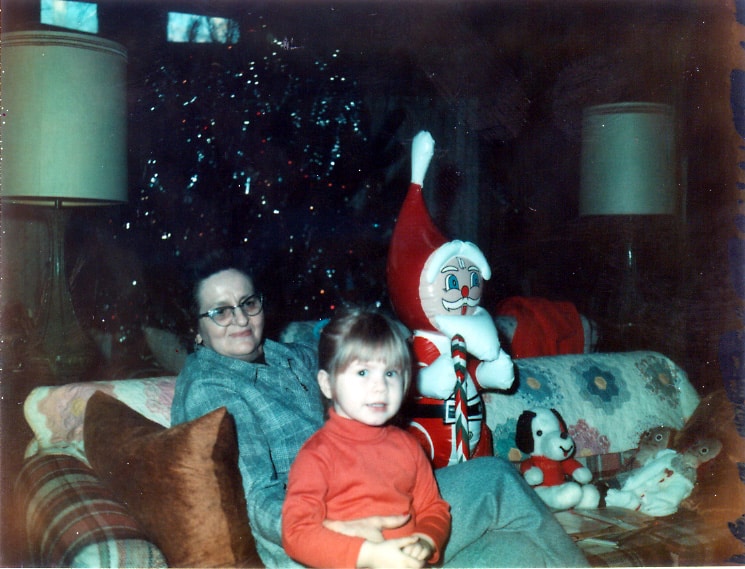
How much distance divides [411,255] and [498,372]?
35 centimetres

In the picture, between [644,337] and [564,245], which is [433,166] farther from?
[644,337]

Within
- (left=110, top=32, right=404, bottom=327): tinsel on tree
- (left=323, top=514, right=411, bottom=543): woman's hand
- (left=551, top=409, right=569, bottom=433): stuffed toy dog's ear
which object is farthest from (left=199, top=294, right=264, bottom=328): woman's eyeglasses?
(left=110, top=32, right=404, bottom=327): tinsel on tree

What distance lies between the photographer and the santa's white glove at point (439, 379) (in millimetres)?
1504

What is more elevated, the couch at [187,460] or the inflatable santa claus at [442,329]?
the inflatable santa claus at [442,329]

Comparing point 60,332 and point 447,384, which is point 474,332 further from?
point 60,332

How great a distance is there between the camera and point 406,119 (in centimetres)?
349

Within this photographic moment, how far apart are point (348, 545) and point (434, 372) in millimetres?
601

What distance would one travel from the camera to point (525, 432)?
179cm

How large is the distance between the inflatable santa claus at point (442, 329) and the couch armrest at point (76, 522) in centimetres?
67

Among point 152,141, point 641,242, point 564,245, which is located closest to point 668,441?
point 641,242

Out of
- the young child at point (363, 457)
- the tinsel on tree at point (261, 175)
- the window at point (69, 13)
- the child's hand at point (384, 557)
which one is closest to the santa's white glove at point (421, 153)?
the young child at point (363, 457)

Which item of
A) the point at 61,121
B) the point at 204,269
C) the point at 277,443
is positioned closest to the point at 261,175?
the point at 61,121

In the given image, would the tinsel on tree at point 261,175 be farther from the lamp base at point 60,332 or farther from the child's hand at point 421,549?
the child's hand at point 421,549

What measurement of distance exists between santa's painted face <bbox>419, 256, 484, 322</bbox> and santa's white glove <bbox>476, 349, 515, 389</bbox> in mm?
133
